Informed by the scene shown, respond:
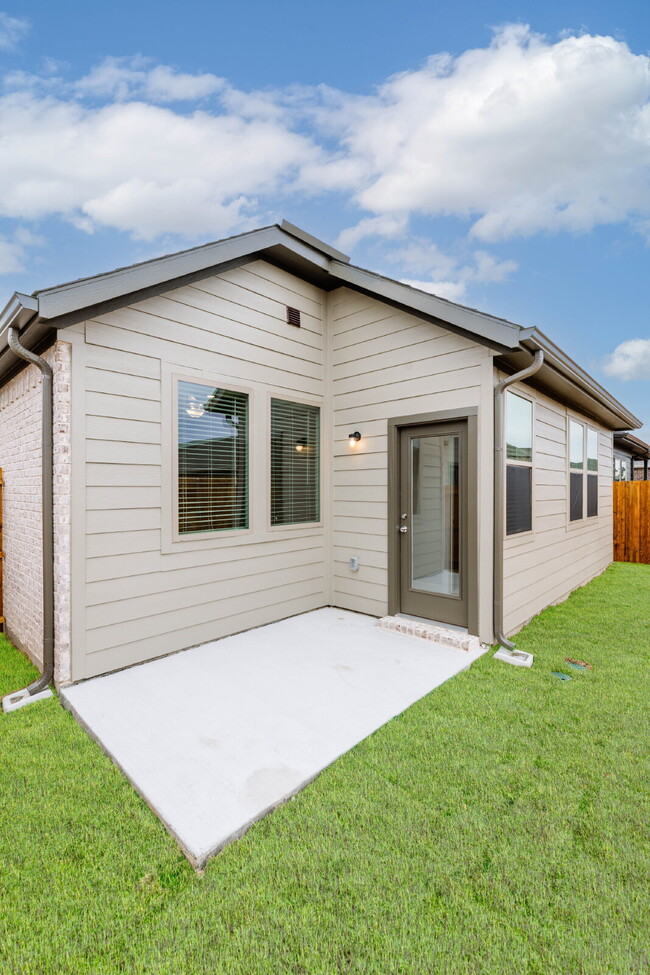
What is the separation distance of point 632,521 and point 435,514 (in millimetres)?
7649

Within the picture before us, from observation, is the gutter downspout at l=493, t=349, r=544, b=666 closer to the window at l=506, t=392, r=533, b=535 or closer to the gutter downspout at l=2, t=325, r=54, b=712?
the window at l=506, t=392, r=533, b=535

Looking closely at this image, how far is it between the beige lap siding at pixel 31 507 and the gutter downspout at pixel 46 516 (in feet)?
0.15

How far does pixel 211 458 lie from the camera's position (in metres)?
4.23

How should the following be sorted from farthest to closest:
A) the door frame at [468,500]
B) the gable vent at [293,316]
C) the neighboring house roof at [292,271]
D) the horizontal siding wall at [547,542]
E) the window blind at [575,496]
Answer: the window blind at [575,496] → the gable vent at [293,316] → the horizontal siding wall at [547,542] → the door frame at [468,500] → the neighboring house roof at [292,271]

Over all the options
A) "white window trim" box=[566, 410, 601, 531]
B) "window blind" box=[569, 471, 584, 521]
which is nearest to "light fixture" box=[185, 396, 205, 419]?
"white window trim" box=[566, 410, 601, 531]

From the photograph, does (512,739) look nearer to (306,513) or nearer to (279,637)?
(279,637)

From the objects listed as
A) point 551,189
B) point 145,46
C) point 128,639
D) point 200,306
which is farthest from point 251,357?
point 551,189

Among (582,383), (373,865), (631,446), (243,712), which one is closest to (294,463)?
(243,712)

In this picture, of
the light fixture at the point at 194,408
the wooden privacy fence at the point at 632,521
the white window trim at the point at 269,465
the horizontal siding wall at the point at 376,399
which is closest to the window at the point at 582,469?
the wooden privacy fence at the point at 632,521

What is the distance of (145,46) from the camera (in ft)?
22.5

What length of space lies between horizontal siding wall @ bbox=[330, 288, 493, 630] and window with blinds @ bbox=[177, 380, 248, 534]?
4.44 ft

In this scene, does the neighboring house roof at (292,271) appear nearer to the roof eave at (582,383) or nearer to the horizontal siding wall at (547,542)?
the roof eave at (582,383)

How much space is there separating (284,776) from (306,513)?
10.5ft

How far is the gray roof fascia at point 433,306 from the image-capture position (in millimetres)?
3738
